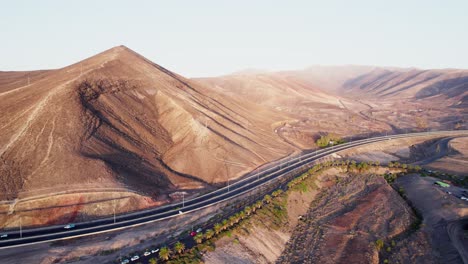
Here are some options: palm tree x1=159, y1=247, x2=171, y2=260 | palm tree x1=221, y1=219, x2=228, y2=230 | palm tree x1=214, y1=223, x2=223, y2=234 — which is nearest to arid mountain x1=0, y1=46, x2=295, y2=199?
palm tree x1=221, y1=219, x2=228, y2=230

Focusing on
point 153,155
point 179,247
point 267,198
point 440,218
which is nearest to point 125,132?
point 153,155

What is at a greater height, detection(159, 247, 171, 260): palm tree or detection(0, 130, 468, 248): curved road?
detection(159, 247, 171, 260): palm tree

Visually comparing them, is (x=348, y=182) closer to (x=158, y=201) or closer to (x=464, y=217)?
(x=464, y=217)

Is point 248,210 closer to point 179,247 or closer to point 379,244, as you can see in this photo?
point 179,247

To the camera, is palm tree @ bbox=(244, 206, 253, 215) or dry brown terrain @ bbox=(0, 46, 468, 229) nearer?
palm tree @ bbox=(244, 206, 253, 215)

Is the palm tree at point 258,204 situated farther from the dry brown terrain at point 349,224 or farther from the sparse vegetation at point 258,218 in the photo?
the dry brown terrain at point 349,224

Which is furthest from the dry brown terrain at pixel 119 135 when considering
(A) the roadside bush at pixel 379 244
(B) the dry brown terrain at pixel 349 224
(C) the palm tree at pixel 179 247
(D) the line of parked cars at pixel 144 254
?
(A) the roadside bush at pixel 379 244

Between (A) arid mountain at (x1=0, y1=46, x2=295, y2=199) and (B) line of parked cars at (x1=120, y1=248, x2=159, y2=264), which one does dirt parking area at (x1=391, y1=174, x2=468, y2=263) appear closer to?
(B) line of parked cars at (x1=120, y1=248, x2=159, y2=264)

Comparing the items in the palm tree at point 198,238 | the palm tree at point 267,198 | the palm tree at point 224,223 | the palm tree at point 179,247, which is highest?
the palm tree at point 179,247

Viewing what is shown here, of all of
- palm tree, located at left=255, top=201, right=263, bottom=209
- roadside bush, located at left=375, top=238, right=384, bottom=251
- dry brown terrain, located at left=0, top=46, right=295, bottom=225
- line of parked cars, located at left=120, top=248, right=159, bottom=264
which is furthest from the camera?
dry brown terrain, located at left=0, top=46, right=295, bottom=225
